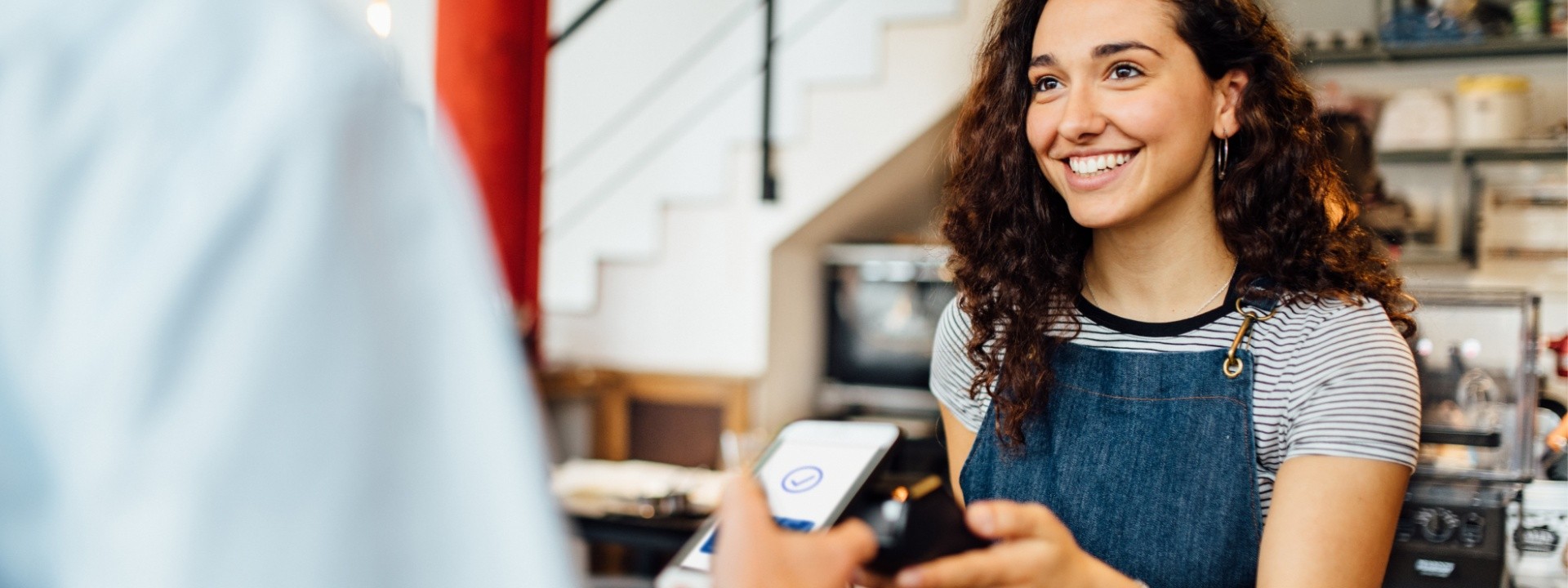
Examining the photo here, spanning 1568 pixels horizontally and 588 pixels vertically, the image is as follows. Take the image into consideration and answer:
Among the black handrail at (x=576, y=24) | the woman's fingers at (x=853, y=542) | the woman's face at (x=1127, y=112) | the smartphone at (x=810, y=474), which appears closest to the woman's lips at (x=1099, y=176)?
the woman's face at (x=1127, y=112)

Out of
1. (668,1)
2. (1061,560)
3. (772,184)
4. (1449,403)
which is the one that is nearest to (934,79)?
(772,184)

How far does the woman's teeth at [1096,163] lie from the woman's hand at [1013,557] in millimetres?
456

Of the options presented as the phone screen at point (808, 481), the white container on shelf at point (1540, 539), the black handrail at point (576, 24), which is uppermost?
the black handrail at point (576, 24)

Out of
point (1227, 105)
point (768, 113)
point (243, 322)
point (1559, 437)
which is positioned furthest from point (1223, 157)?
point (768, 113)

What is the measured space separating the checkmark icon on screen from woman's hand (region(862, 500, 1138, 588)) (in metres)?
0.17

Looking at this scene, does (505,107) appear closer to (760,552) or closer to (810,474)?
(810,474)

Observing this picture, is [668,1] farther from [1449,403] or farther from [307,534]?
[307,534]

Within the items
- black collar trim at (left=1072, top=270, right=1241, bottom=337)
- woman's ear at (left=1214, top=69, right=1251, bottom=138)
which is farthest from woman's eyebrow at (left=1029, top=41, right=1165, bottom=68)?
black collar trim at (left=1072, top=270, right=1241, bottom=337)

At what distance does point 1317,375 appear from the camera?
1.07 m

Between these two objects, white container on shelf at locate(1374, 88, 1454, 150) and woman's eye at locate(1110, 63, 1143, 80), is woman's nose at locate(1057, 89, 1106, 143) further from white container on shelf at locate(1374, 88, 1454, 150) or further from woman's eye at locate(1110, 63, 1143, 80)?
white container on shelf at locate(1374, 88, 1454, 150)

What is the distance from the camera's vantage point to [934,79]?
393cm

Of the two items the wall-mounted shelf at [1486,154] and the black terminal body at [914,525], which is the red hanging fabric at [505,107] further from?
the black terminal body at [914,525]

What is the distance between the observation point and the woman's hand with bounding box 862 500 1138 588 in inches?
28.1

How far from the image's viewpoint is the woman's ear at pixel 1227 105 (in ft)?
3.94
